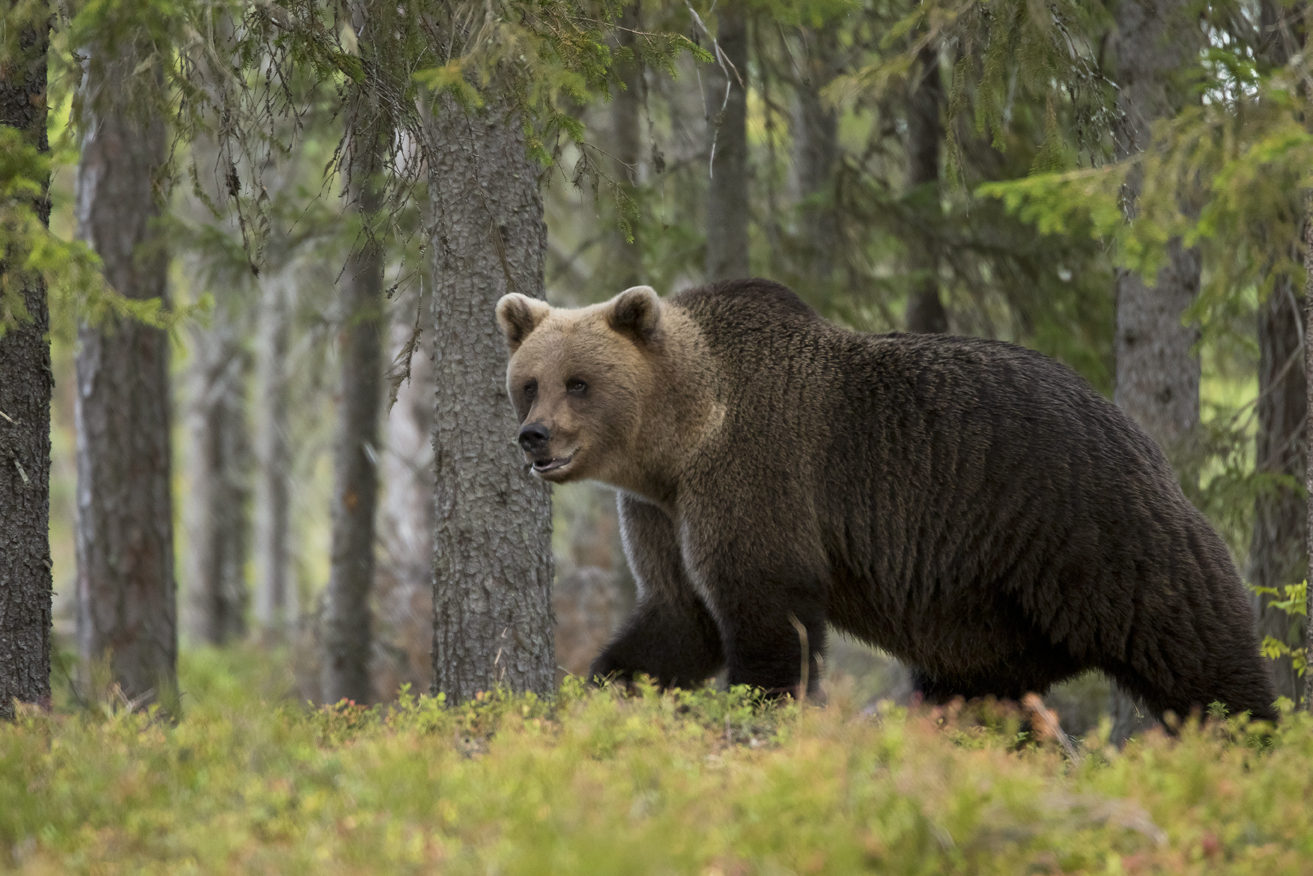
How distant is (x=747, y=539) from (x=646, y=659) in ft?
3.55

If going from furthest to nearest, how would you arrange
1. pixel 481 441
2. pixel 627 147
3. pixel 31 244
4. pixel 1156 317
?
pixel 627 147 → pixel 1156 317 → pixel 481 441 → pixel 31 244

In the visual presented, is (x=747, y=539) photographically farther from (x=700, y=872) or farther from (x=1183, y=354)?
(x=1183, y=354)

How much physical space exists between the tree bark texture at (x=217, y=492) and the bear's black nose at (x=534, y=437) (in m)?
15.4

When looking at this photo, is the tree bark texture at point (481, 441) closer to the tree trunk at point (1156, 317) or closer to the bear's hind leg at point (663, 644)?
the bear's hind leg at point (663, 644)

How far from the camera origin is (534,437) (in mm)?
6137

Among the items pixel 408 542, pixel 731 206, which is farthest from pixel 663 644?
pixel 408 542

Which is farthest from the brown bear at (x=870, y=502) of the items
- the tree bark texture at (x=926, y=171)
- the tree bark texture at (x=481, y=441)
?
the tree bark texture at (x=926, y=171)

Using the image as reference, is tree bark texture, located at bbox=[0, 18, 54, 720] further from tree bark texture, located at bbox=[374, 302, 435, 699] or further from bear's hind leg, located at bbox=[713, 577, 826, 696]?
tree bark texture, located at bbox=[374, 302, 435, 699]

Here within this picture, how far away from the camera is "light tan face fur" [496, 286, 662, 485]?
6383 mm

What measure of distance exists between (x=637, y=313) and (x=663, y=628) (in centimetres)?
176

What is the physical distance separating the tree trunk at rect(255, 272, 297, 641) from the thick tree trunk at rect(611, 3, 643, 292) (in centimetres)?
614

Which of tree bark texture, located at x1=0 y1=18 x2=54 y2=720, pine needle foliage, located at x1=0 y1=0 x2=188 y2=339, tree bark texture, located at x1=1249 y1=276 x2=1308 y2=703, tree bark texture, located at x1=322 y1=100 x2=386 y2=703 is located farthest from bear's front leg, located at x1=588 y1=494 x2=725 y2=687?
tree bark texture, located at x1=322 y1=100 x2=386 y2=703

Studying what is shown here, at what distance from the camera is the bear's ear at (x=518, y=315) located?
6492 millimetres

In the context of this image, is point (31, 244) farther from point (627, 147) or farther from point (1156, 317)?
point (627, 147)
